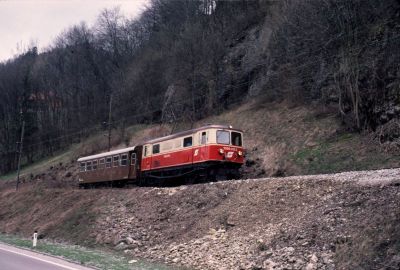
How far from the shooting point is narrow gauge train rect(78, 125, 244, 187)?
25.0m

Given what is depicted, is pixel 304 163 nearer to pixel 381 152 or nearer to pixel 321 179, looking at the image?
pixel 381 152

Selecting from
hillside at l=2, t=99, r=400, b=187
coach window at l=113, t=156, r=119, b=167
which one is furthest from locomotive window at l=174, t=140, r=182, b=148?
coach window at l=113, t=156, r=119, b=167

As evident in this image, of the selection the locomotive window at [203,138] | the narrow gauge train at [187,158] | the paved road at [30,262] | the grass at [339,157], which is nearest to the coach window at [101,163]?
the narrow gauge train at [187,158]

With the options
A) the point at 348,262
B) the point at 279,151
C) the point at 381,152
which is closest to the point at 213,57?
the point at 279,151

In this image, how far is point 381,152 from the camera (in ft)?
75.2

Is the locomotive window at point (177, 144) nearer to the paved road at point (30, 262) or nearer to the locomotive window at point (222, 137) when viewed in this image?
the locomotive window at point (222, 137)

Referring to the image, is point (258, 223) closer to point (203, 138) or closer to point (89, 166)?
point (203, 138)

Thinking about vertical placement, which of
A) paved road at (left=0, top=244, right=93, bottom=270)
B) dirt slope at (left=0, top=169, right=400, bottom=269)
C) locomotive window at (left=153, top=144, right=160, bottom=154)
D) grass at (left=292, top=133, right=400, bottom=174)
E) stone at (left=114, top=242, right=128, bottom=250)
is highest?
locomotive window at (left=153, top=144, right=160, bottom=154)

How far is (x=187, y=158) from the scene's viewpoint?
26.0 m

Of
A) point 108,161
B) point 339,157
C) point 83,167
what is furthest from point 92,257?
point 83,167

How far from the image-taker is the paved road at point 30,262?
14.0 metres

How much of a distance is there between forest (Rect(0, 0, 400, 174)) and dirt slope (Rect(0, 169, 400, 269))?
899cm

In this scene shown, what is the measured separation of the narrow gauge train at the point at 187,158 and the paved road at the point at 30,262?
9809mm

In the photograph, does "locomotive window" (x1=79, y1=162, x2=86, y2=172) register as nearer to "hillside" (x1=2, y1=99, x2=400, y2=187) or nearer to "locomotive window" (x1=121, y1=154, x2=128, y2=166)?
"hillside" (x1=2, y1=99, x2=400, y2=187)
